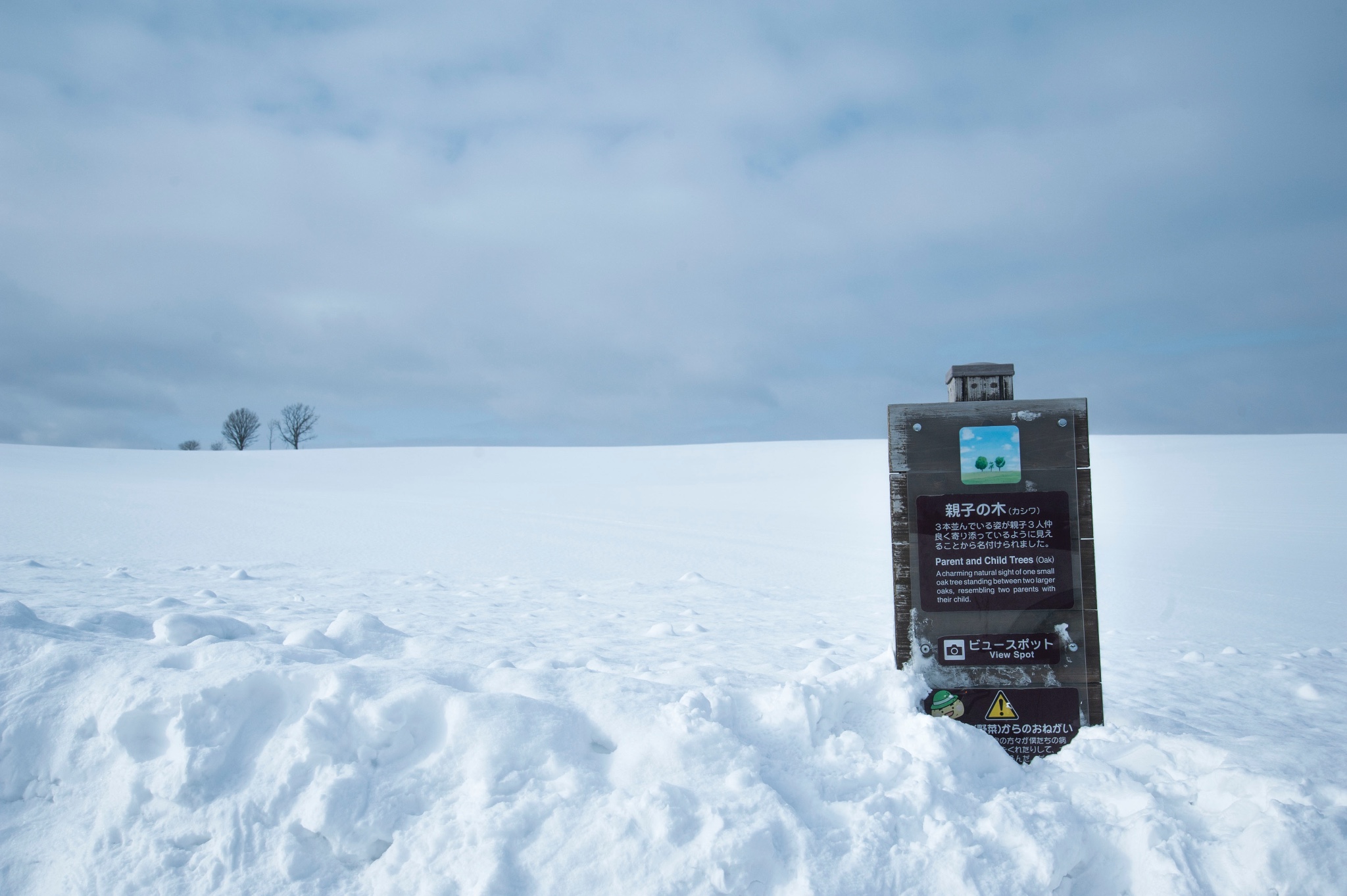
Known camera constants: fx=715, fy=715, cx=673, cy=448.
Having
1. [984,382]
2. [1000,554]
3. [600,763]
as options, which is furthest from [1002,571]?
[600,763]

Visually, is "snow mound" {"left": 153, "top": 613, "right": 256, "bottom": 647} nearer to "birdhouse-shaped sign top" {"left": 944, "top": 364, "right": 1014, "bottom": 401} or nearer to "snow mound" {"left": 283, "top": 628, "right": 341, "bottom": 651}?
"snow mound" {"left": 283, "top": 628, "right": 341, "bottom": 651}

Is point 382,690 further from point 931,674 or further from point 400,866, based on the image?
point 931,674

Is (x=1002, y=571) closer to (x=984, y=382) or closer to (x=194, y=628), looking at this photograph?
(x=984, y=382)

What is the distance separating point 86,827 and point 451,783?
1256 millimetres

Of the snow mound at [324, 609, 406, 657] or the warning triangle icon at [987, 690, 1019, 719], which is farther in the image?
the snow mound at [324, 609, 406, 657]

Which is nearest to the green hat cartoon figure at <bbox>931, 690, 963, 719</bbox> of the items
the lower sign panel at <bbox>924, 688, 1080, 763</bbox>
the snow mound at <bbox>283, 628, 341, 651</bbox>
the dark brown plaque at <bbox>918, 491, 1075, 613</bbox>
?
the lower sign panel at <bbox>924, 688, 1080, 763</bbox>

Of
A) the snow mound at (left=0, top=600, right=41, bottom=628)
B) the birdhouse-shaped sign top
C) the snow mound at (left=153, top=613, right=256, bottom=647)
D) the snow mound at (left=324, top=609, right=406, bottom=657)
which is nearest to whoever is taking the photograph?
the snow mound at (left=0, top=600, right=41, bottom=628)

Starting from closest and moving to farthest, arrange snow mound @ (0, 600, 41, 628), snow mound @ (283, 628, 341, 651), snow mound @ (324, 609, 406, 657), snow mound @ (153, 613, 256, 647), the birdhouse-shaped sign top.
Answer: snow mound @ (0, 600, 41, 628) < the birdhouse-shaped sign top < snow mound @ (153, 613, 256, 647) < snow mound @ (283, 628, 341, 651) < snow mound @ (324, 609, 406, 657)

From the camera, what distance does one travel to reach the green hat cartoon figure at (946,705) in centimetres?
363

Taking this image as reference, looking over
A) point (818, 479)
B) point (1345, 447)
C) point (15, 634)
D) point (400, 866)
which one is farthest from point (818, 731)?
point (1345, 447)

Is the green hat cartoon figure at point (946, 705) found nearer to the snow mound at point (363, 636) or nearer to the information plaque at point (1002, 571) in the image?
the information plaque at point (1002, 571)

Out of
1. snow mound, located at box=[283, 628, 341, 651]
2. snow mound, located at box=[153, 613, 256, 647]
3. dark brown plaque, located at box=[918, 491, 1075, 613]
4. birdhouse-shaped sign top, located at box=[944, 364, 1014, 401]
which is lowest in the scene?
snow mound, located at box=[283, 628, 341, 651]

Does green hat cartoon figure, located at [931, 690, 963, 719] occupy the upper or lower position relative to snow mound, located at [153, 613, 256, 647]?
lower

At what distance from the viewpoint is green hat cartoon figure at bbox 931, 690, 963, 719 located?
363 cm
